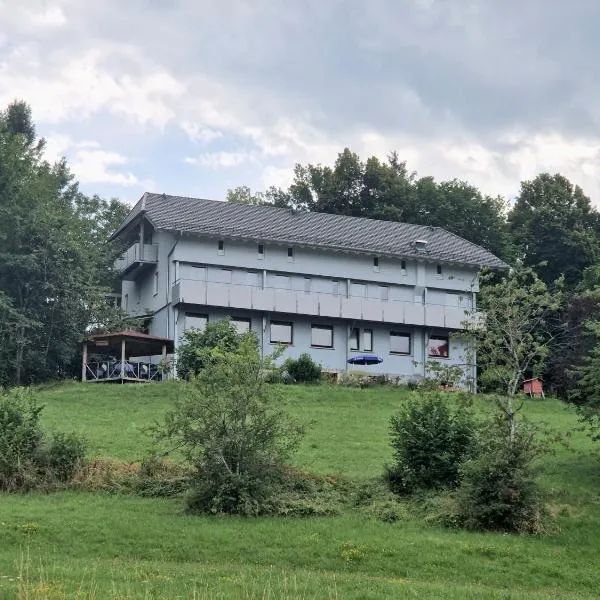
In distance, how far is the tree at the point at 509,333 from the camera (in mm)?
23812

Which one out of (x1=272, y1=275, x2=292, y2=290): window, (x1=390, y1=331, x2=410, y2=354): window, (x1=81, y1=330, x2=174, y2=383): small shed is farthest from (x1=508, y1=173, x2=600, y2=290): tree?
(x1=81, y1=330, x2=174, y2=383): small shed

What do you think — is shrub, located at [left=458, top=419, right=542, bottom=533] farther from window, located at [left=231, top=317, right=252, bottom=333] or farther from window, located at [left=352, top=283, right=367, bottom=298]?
window, located at [left=352, top=283, right=367, bottom=298]

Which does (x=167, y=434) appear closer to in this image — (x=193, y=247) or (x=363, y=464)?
(x=363, y=464)

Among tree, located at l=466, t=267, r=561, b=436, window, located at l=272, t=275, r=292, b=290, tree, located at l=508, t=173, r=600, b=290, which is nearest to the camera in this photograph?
tree, located at l=466, t=267, r=561, b=436

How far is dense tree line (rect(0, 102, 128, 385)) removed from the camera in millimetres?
48812

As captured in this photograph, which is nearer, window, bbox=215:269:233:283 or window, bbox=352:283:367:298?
window, bbox=215:269:233:283

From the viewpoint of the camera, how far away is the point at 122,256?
2381 inches

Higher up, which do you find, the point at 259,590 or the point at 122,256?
the point at 122,256

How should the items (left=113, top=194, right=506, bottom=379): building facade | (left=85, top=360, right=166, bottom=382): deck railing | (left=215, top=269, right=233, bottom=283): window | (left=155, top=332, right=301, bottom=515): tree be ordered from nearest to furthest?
Result: (left=155, top=332, right=301, bottom=515): tree, (left=85, top=360, right=166, bottom=382): deck railing, (left=113, top=194, right=506, bottom=379): building facade, (left=215, top=269, right=233, bottom=283): window

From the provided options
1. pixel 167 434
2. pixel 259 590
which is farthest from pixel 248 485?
pixel 259 590

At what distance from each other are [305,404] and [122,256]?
25.0m

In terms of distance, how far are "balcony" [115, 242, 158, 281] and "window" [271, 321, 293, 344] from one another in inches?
303

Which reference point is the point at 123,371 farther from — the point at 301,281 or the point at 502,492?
the point at 502,492

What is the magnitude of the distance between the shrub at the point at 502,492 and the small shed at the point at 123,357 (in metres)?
28.0
